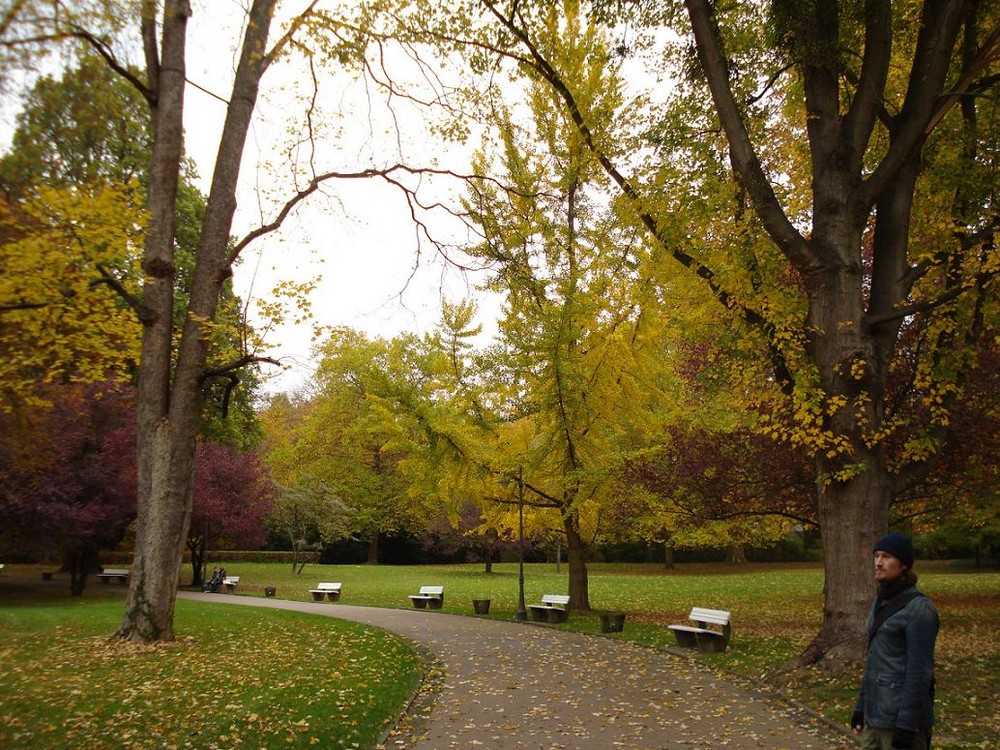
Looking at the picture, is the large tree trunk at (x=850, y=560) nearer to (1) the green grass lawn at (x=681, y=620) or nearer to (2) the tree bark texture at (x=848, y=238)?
(2) the tree bark texture at (x=848, y=238)

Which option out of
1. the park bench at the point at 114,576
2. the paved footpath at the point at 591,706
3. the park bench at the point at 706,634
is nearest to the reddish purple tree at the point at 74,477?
the park bench at the point at 114,576

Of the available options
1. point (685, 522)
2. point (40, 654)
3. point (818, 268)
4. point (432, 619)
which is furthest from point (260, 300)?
point (685, 522)

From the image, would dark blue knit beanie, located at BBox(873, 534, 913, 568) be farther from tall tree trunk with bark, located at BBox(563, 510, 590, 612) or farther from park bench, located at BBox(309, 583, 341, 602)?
park bench, located at BBox(309, 583, 341, 602)

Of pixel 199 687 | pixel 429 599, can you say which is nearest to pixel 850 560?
pixel 199 687

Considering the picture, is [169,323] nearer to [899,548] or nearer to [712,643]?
[712,643]

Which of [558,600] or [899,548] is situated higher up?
[899,548]

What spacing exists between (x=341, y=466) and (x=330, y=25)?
32.3 m

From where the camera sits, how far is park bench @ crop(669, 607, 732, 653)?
37.2ft

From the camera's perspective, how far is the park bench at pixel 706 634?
11328 mm

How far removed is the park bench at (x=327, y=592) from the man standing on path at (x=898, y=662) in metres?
20.9

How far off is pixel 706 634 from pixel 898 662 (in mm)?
7970

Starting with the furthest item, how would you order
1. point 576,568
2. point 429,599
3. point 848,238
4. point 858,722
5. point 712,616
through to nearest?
point 429,599 → point 576,568 → point 712,616 → point 848,238 → point 858,722

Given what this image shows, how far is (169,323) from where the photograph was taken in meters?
11.3

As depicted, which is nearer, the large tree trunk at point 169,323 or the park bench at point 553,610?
the large tree trunk at point 169,323
